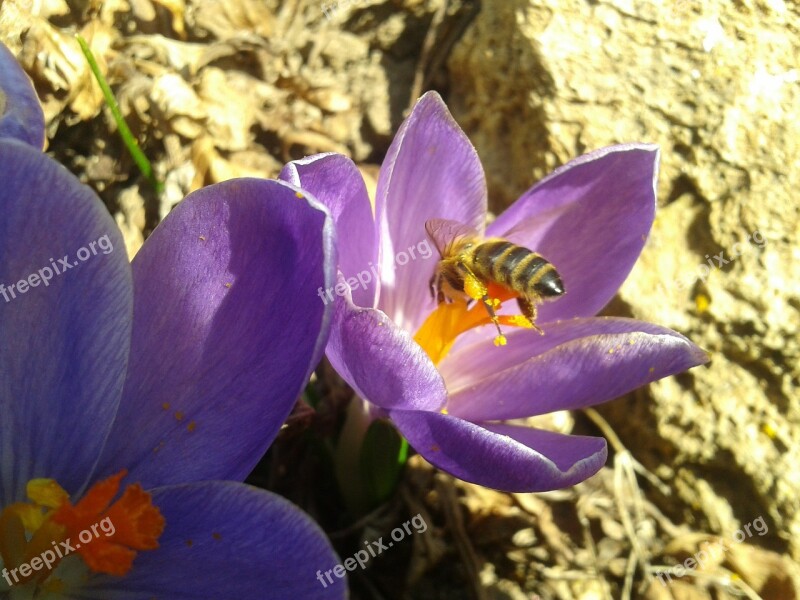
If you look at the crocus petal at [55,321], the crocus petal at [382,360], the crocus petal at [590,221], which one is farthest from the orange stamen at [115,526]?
the crocus petal at [590,221]

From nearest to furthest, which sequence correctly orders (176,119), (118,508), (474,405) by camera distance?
(118,508) < (474,405) < (176,119)

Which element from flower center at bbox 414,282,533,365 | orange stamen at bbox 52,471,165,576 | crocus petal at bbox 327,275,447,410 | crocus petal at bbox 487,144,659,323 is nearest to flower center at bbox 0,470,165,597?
orange stamen at bbox 52,471,165,576

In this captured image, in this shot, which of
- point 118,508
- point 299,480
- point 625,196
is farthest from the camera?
point 299,480

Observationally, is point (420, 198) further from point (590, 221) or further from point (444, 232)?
point (590, 221)

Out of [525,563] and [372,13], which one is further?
[372,13]

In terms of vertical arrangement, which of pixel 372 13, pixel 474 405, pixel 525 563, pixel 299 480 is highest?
pixel 372 13

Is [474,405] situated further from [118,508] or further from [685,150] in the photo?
[685,150]

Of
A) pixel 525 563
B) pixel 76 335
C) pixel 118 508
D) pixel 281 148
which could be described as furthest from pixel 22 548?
pixel 281 148

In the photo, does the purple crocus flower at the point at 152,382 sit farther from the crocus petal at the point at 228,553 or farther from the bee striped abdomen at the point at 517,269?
the bee striped abdomen at the point at 517,269
